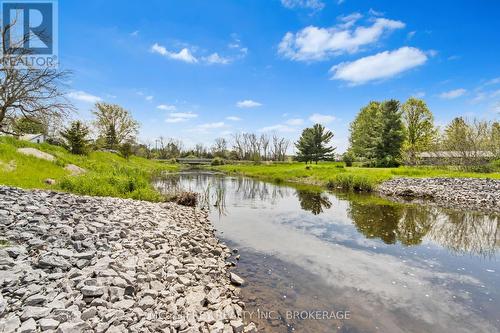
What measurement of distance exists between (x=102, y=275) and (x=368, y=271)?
6.16 metres

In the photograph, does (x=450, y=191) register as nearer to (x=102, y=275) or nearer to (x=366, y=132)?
(x=102, y=275)

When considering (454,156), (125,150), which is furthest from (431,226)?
(125,150)

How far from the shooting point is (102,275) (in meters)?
4.35

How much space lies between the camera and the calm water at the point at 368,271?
479 centimetres

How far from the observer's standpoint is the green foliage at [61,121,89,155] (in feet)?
88.7

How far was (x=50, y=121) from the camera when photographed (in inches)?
525

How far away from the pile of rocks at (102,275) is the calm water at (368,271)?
927mm

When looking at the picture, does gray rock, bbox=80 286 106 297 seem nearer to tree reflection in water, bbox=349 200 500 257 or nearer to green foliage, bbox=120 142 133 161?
tree reflection in water, bbox=349 200 500 257

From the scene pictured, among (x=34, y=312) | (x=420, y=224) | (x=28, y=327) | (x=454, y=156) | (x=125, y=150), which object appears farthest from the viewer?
(x=125, y=150)

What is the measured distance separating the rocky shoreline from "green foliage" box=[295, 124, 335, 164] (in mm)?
35212

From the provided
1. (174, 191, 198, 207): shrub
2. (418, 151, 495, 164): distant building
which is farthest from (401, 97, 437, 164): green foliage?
(174, 191, 198, 207): shrub

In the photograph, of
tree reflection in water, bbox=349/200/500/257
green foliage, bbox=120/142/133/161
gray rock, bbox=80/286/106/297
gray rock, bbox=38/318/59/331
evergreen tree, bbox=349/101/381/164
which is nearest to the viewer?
gray rock, bbox=38/318/59/331

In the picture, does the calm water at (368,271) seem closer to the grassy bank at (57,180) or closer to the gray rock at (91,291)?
the gray rock at (91,291)

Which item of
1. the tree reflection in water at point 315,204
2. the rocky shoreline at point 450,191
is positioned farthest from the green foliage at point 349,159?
the tree reflection in water at point 315,204
